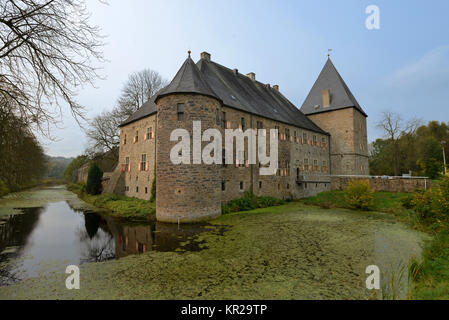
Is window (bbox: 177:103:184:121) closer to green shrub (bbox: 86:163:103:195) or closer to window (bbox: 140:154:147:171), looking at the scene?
window (bbox: 140:154:147:171)

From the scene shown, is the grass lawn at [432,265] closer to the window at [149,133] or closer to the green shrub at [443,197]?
the green shrub at [443,197]

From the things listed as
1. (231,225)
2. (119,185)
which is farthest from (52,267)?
(119,185)

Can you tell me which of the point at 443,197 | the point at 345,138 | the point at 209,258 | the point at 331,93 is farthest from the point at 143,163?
the point at 331,93

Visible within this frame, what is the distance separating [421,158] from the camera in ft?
103

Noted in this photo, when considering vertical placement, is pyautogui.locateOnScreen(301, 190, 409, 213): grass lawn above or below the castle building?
below

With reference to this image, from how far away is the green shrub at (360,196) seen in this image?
47.8 ft

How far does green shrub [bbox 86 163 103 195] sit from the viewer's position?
879 inches

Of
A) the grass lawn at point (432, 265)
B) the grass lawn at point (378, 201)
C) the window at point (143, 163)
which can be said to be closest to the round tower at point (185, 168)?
the window at point (143, 163)

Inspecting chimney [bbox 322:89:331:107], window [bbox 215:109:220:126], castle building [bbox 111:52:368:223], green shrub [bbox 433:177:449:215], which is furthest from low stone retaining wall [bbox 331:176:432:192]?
window [bbox 215:109:220:126]

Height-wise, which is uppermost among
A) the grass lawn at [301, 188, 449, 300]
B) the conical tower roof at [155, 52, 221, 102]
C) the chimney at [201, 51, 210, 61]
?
the chimney at [201, 51, 210, 61]

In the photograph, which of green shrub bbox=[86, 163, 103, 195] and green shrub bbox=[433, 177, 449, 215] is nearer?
green shrub bbox=[433, 177, 449, 215]

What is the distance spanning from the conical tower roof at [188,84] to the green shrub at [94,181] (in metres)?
14.8

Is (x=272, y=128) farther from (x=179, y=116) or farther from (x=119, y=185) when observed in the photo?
(x=119, y=185)

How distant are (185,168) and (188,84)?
4533mm
